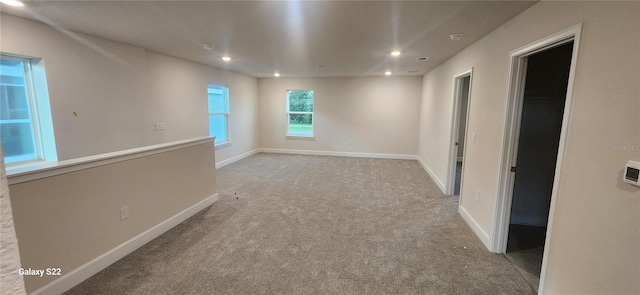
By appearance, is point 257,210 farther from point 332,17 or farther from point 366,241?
point 332,17

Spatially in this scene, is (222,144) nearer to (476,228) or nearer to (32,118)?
(32,118)

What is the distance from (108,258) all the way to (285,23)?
8.75ft

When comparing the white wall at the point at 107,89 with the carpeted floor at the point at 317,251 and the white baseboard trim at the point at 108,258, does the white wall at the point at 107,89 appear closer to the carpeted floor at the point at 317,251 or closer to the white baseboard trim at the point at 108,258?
the white baseboard trim at the point at 108,258

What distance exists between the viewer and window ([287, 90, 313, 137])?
7.46 metres

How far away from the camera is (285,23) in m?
2.64

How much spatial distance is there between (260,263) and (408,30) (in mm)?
2720

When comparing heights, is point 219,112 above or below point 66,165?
above

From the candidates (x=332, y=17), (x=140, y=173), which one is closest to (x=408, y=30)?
(x=332, y=17)

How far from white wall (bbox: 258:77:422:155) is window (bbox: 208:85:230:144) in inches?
62.5

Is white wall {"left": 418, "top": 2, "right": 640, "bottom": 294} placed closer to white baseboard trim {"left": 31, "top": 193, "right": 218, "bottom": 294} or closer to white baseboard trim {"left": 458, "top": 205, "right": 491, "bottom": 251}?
white baseboard trim {"left": 458, "top": 205, "right": 491, "bottom": 251}

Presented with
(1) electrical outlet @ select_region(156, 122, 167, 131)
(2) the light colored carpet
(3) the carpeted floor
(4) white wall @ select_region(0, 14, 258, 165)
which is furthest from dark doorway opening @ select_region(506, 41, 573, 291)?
(1) electrical outlet @ select_region(156, 122, 167, 131)

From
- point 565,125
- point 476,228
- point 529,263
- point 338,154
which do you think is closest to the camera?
point 565,125

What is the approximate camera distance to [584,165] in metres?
1.57

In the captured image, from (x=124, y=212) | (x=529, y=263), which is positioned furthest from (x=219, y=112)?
(x=529, y=263)
